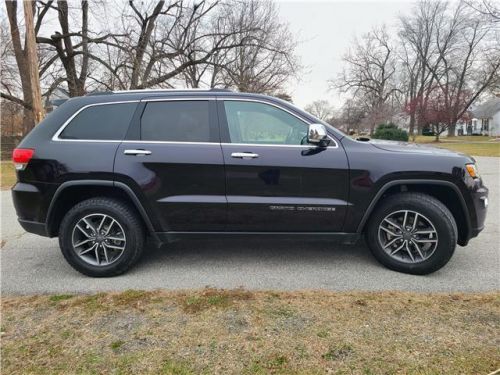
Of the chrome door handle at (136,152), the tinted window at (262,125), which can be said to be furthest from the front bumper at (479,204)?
the chrome door handle at (136,152)

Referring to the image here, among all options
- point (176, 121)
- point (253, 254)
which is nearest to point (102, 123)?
point (176, 121)

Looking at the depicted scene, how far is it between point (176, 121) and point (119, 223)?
3.94 ft

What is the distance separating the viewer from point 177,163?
362cm

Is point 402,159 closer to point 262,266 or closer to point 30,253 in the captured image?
point 262,266

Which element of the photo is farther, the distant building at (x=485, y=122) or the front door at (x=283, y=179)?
the distant building at (x=485, y=122)

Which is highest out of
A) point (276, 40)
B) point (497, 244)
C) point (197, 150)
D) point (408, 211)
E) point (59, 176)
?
point (276, 40)

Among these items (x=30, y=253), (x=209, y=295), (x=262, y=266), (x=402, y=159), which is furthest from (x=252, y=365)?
(x=30, y=253)

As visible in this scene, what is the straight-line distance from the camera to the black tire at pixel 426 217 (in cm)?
357

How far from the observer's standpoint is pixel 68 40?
819 inches

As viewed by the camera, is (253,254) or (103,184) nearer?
(103,184)

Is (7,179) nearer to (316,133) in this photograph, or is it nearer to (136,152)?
(136,152)

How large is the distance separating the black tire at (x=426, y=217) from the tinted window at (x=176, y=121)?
1.95m

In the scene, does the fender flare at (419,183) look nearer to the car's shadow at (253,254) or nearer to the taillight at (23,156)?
the car's shadow at (253,254)

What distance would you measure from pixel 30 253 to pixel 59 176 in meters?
1.50
